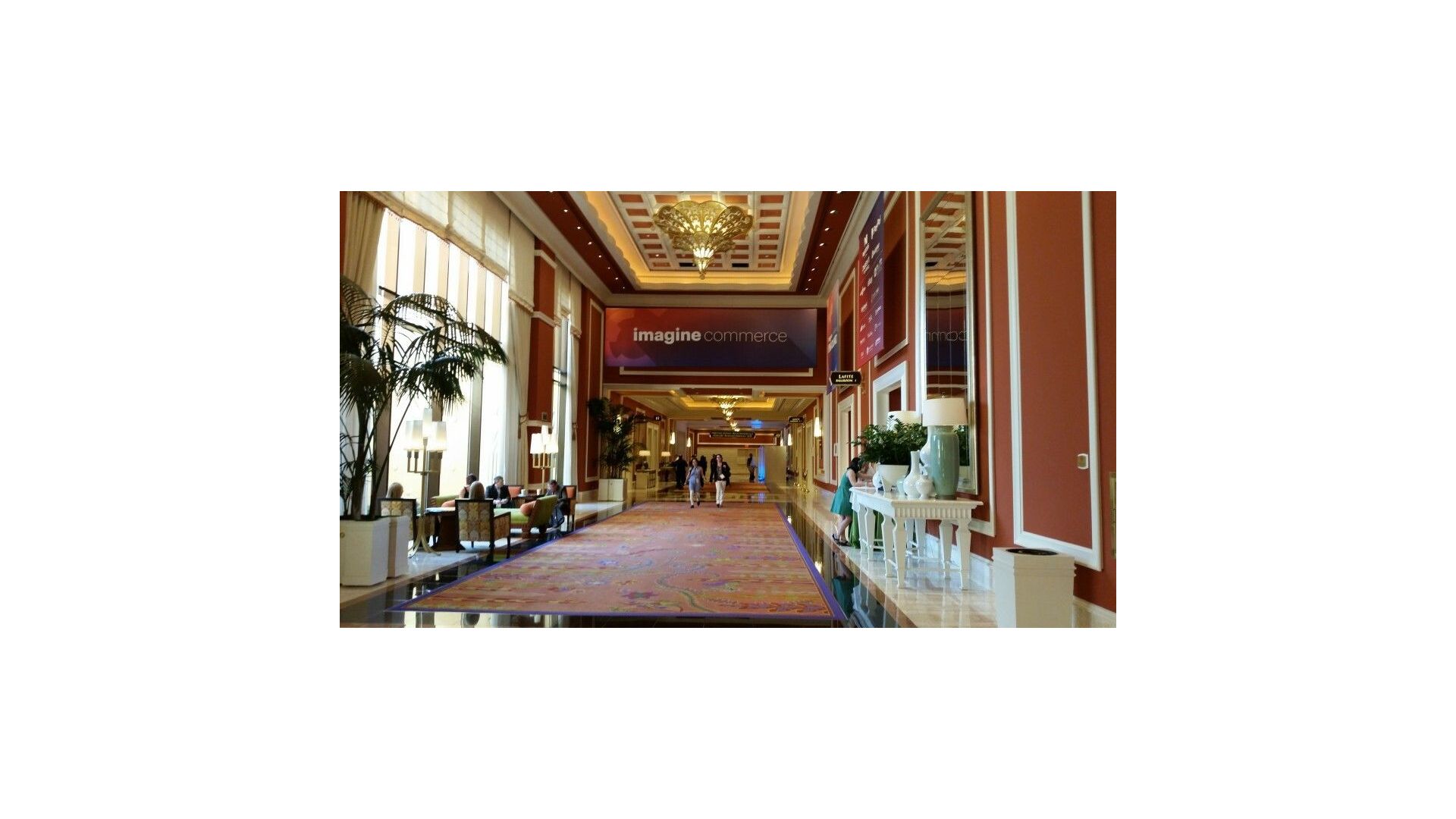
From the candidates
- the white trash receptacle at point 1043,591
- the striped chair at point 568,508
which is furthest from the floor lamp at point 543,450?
the white trash receptacle at point 1043,591

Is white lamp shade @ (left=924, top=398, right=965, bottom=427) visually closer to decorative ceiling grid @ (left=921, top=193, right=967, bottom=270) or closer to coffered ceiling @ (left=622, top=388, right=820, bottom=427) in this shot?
decorative ceiling grid @ (left=921, top=193, right=967, bottom=270)

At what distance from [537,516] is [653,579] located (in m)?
3.10

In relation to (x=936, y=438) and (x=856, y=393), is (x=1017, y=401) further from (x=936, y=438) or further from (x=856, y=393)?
(x=856, y=393)

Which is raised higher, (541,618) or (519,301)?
(519,301)

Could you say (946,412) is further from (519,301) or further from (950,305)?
(519,301)

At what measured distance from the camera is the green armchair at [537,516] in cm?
865

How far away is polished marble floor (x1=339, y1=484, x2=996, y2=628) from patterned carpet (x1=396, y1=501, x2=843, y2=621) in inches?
6.1

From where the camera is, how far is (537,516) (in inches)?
344

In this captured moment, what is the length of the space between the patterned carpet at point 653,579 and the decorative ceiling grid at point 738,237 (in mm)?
4807

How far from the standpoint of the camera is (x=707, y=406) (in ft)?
84.2

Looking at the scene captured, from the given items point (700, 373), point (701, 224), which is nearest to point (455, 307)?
point (701, 224)

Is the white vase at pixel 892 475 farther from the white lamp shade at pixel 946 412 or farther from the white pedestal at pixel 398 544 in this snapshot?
the white pedestal at pixel 398 544

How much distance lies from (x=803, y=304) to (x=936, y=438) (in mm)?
11196

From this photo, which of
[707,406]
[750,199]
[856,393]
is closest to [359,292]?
[750,199]
